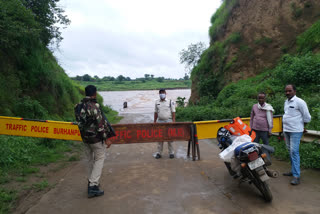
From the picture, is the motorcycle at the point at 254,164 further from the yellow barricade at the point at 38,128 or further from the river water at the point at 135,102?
the river water at the point at 135,102

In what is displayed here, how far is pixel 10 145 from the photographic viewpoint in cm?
588

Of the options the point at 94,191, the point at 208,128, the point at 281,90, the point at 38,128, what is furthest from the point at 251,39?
the point at 94,191

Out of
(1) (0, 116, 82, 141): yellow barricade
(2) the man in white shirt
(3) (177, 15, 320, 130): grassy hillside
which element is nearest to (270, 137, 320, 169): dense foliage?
(2) the man in white shirt

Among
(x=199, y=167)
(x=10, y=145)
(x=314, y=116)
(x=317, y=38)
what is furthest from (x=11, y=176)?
(x=317, y=38)

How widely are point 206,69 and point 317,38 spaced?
858cm

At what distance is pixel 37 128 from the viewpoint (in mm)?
5758

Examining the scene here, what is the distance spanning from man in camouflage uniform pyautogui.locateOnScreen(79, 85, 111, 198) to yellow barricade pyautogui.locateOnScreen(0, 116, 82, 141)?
1949 millimetres

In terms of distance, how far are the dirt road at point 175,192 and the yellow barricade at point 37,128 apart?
0.90m

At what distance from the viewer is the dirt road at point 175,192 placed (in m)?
3.44

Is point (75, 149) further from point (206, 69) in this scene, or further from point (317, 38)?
point (206, 69)

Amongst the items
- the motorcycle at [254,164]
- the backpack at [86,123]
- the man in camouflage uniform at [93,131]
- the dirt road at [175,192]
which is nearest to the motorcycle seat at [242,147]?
the motorcycle at [254,164]

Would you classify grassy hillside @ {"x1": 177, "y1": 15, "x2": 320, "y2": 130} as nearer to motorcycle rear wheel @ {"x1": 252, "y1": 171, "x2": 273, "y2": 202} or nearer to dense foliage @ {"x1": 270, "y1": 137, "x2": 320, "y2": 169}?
dense foliage @ {"x1": 270, "y1": 137, "x2": 320, "y2": 169}

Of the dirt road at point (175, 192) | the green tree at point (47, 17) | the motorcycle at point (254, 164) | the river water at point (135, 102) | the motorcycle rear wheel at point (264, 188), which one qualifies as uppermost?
the green tree at point (47, 17)

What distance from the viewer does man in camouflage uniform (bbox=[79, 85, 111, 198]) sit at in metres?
3.87
